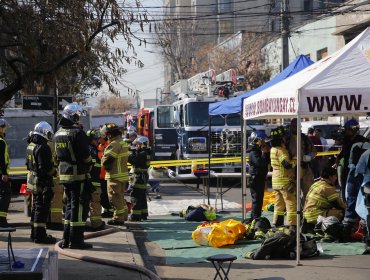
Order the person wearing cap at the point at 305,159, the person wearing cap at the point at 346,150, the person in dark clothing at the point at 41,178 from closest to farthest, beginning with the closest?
the person in dark clothing at the point at 41,178 < the person wearing cap at the point at 346,150 < the person wearing cap at the point at 305,159

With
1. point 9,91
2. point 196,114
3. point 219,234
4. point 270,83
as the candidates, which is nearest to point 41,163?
point 219,234

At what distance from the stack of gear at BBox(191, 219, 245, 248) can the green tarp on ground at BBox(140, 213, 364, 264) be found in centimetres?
9

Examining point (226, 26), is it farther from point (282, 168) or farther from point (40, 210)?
point (40, 210)

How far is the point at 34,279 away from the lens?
5152 mm

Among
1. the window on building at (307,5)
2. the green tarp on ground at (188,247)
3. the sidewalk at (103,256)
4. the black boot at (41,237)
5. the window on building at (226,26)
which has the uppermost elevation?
the window on building at (307,5)

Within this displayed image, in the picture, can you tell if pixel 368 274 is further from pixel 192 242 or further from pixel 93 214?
pixel 93 214

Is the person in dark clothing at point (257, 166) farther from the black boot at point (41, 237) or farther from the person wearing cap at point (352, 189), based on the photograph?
the black boot at point (41, 237)

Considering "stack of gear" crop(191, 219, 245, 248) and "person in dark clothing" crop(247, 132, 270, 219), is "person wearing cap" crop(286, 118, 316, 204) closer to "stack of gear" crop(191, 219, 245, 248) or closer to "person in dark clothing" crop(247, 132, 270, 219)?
"person in dark clothing" crop(247, 132, 270, 219)

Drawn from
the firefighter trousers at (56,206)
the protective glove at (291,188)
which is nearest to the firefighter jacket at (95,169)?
the firefighter trousers at (56,206)

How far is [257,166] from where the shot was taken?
1321cm

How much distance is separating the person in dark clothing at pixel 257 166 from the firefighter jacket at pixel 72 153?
4.01 meters

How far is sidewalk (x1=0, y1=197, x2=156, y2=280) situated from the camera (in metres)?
8.72

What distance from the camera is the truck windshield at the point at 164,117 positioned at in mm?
28922

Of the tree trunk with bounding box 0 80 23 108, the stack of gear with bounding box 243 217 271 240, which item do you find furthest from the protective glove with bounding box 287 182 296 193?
the tree trunk with bounding box 0 80 23 108
